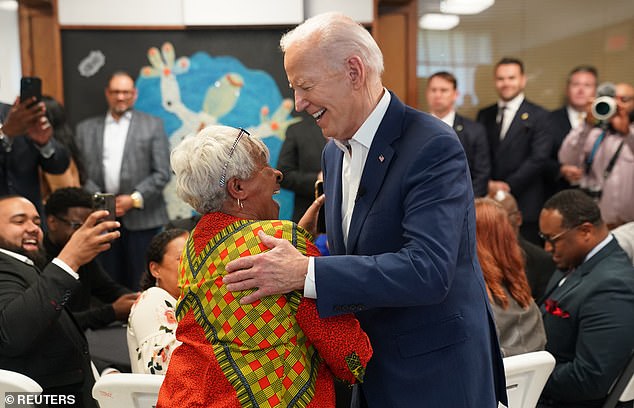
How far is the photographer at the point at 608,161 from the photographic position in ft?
15.6

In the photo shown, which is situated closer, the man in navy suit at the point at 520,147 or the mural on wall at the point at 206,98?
the man in navy suit at the point at 520,147

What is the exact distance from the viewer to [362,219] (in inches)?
64.8

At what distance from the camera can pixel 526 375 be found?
7.30 ft

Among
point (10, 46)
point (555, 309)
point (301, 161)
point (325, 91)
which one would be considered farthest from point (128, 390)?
point (10, 46)

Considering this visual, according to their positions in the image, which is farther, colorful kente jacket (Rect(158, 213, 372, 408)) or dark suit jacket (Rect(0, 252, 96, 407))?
dark suit jacket (Rect(0, 252, 96, 407))

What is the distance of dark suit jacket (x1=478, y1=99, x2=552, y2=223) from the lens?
5.32 m

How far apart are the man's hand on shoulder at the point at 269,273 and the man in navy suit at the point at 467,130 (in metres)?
3.88

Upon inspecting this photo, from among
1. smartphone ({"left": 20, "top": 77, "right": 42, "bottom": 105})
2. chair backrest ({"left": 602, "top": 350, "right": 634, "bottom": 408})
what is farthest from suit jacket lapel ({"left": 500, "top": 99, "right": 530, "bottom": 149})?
smartphone ({"left": 20, "top": 77, "right": 42, "bottom": 105})

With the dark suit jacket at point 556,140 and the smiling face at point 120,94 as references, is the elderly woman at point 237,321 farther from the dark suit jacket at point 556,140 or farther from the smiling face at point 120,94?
the dark suit jacket at point 556,140

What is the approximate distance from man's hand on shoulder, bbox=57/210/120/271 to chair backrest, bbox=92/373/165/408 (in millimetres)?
502

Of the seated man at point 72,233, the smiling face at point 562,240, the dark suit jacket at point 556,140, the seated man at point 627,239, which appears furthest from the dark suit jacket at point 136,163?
the seated man at point 627,239

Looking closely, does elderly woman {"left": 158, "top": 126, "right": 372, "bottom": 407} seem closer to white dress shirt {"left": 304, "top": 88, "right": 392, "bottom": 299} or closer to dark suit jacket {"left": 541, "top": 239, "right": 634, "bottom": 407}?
white dress shirt {"left": 304, "top": 88, "right": 392, "bottom": 299}

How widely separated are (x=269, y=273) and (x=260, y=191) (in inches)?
9.8

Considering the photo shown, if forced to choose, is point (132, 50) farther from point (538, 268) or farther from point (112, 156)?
point (538, 268)
